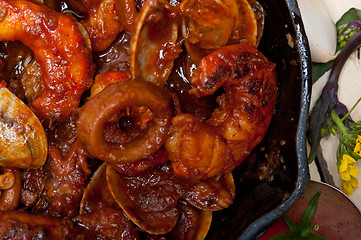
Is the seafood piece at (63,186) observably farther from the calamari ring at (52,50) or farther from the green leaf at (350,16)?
the green leaf at (350,16)

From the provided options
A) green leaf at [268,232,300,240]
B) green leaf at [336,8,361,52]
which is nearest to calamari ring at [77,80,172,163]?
green leaf at [268,232,300,240]

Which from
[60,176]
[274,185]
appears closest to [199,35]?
[274,185]

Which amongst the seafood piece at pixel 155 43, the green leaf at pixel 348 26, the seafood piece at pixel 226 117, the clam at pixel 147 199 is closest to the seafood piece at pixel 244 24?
the seafood piece at pixel 226 117

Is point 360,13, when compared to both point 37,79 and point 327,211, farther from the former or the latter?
point 37,79

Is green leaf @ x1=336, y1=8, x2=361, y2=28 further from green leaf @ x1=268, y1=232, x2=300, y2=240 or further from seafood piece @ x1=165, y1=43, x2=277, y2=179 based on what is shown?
green leaf @ x1=268, y1=232, x2=300, y2=240

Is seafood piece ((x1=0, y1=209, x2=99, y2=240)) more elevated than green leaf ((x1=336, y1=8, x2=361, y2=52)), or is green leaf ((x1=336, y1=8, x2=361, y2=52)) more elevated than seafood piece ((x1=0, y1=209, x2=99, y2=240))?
green leaf ((x1=336, y1=8, x2=361, y2=52))
